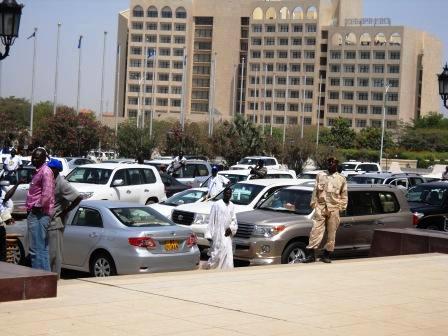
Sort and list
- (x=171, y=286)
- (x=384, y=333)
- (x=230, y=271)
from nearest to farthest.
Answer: (x=384, y=333) < (x=171, y=286) < (x=230, y=271)

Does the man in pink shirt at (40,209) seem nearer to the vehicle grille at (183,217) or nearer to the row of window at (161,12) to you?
the vehicle grille at (183,217)

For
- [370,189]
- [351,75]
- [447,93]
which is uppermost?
[351,75]

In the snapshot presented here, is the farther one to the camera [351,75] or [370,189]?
[351,75]

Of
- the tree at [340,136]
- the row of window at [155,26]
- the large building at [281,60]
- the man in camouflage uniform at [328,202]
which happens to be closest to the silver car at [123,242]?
the man in camouflage uniform at [328,202]

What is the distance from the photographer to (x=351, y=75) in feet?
437

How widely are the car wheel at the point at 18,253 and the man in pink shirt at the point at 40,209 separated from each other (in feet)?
11.3

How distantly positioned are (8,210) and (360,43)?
121 m

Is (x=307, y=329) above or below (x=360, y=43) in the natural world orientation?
below

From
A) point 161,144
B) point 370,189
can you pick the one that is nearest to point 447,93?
point 370,189

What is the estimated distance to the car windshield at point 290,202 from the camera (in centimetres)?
1759

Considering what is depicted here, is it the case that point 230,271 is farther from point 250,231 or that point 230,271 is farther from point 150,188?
point 150,188

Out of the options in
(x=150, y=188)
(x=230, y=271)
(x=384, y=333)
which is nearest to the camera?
(x=384, y=333)

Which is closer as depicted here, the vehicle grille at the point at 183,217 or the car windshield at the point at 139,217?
the car windshield at the point at 139,217

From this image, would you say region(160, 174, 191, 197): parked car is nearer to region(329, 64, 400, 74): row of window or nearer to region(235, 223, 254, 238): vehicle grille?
region(235, 223, 254, 238): vehicle grille
